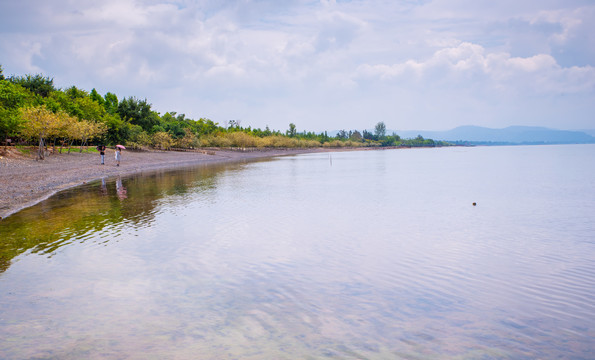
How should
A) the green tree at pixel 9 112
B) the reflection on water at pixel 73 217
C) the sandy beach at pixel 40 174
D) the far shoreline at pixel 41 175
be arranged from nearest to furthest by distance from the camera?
the reflection on water at pixel 73 217 → the far shoreline at pixel 41 175 → the sandy beach at pixel 40 174 → the green tree at pixel 9 112

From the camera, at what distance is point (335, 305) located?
9.48 meters

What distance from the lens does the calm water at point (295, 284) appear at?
24.9 ft

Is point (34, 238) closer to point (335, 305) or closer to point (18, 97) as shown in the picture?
point (335, 305)

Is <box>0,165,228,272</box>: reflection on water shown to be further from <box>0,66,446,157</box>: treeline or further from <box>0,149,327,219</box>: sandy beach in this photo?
<box>0,66,446,157</box>: treeline

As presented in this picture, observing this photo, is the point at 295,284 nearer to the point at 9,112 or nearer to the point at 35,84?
the point at 9,112

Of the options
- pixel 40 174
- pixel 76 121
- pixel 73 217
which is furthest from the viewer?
pixel 76 121

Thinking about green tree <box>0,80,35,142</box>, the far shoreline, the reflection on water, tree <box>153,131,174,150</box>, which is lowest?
the reflection on water

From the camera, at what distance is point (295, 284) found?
11.0 m

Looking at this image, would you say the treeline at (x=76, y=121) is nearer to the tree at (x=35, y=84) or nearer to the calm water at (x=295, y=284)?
the tree at (x=35, y=84)

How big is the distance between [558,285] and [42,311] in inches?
491

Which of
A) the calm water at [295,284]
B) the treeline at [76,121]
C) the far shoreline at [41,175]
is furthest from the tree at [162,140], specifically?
the calm water at [295,284]

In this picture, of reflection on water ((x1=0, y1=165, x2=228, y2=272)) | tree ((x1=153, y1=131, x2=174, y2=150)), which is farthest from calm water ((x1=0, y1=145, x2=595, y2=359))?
tree ((x1=153, y1=131, x2=174, y2=150))

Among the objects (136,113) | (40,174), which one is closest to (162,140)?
(136,113)

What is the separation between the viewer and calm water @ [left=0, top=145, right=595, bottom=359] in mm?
7582
